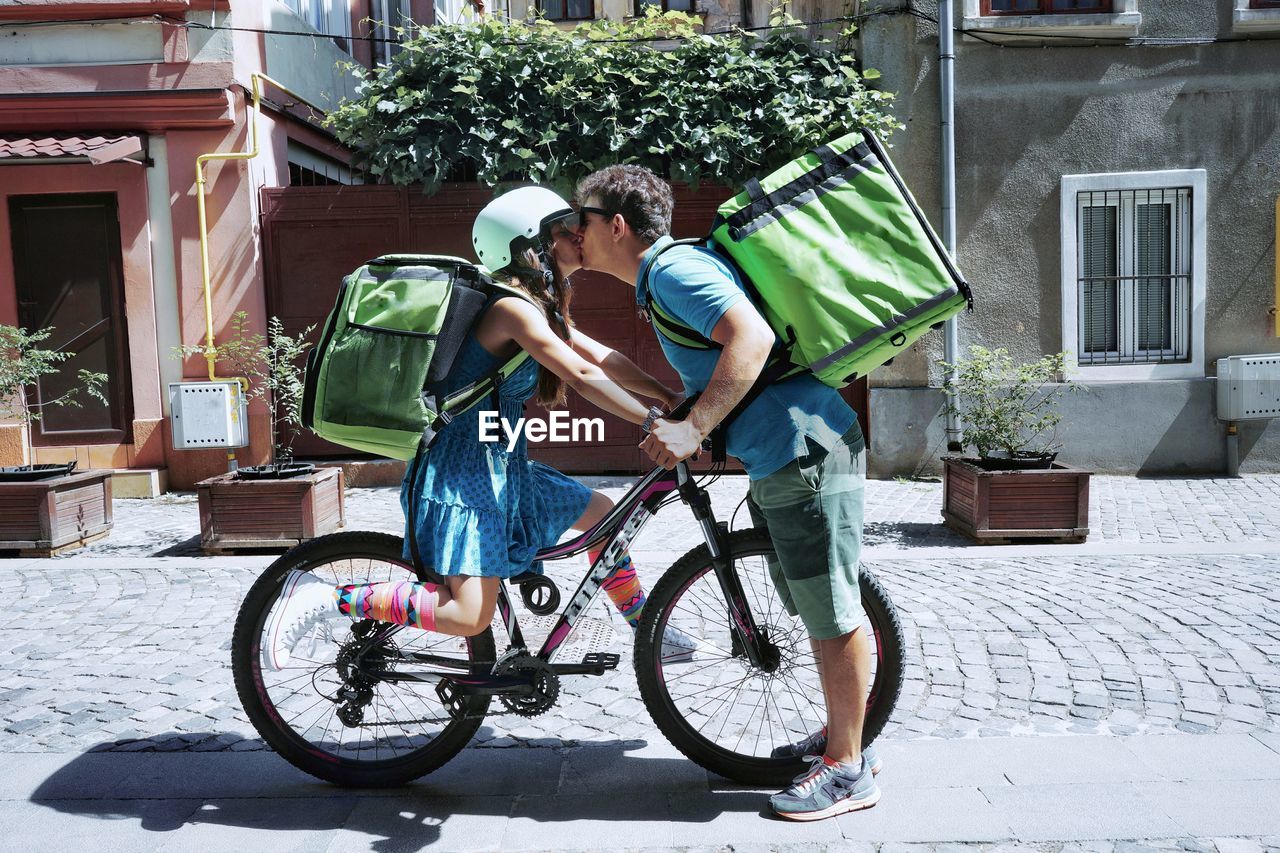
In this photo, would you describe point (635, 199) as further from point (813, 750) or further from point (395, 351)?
point (813, 750)

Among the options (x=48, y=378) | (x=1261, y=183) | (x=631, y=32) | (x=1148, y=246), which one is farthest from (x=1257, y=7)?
(x=48, y=378)

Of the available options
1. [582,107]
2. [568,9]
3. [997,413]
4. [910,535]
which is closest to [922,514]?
[910,535]

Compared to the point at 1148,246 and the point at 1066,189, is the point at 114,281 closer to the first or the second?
the point at 1066,189

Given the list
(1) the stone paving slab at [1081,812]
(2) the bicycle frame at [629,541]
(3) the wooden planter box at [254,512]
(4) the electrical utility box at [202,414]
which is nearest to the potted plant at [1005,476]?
(1) the stone paving slab at [1081,812]

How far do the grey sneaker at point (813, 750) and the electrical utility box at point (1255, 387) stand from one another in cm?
793

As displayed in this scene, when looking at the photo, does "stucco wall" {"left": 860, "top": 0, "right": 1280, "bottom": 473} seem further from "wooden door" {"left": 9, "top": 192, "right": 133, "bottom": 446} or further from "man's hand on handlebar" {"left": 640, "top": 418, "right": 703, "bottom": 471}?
"man's hand on handlebar" {"left": 640, "top": 418, "right": 703, "bottom": 471}

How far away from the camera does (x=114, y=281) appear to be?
9.59m

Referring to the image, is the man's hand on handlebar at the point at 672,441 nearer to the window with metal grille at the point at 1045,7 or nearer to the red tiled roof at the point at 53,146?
the red tiled roof at the point at 53,146

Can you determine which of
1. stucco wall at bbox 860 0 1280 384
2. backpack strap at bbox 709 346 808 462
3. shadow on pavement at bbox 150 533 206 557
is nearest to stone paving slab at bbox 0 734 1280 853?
backpack strap at bbox 709 346 808 462

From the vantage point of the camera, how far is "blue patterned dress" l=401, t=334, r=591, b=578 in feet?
9.62

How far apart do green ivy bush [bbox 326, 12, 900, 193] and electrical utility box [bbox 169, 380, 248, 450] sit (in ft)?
8.55

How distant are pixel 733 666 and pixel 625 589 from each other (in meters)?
0.40

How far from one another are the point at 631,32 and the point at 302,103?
348 cm

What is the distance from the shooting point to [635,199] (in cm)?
291
